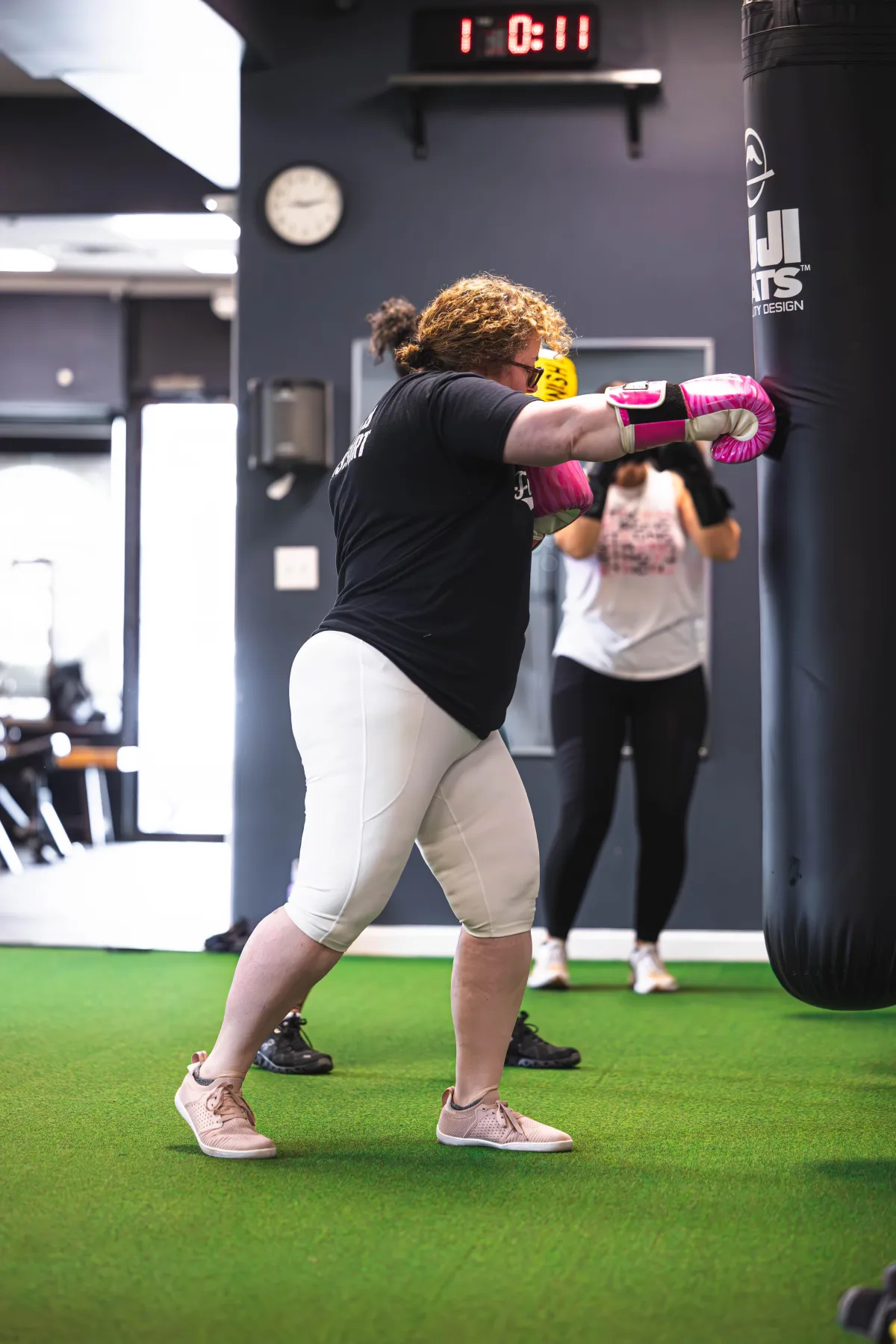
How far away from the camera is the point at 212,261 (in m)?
7.72

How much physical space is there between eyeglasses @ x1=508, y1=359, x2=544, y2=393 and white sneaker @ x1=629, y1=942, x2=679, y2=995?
2.02 m

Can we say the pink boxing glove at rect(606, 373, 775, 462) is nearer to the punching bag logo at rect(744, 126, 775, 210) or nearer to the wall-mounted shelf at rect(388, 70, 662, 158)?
the punching bag logo at rect(744, 126, 775, 210)

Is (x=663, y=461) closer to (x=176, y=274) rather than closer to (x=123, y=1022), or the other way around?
→ (x=123, y=1022)

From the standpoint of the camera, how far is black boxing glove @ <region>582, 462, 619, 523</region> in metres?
3.38

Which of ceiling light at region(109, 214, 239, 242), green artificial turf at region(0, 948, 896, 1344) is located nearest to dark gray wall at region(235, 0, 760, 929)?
green artificial turf at region(0, 948, 896, 1344)

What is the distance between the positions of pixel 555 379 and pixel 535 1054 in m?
1.34

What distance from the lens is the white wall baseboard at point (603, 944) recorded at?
4.38 meters

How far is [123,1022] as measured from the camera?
126 inches

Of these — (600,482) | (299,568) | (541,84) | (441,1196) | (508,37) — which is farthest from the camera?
(299,568)

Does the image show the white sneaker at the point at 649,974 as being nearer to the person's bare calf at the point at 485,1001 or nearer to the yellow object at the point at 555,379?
the person's bare calf at the point at 485,1001

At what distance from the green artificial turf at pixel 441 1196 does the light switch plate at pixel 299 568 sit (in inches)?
70.6

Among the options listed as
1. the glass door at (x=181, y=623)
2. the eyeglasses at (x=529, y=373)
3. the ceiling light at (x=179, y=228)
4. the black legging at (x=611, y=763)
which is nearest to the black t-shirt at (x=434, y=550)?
the eyeglasses at (x=529, y=373)

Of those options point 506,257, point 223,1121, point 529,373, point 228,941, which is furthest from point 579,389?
point 223,1121

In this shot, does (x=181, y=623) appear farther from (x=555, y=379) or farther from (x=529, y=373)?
(x=529, y=373)
